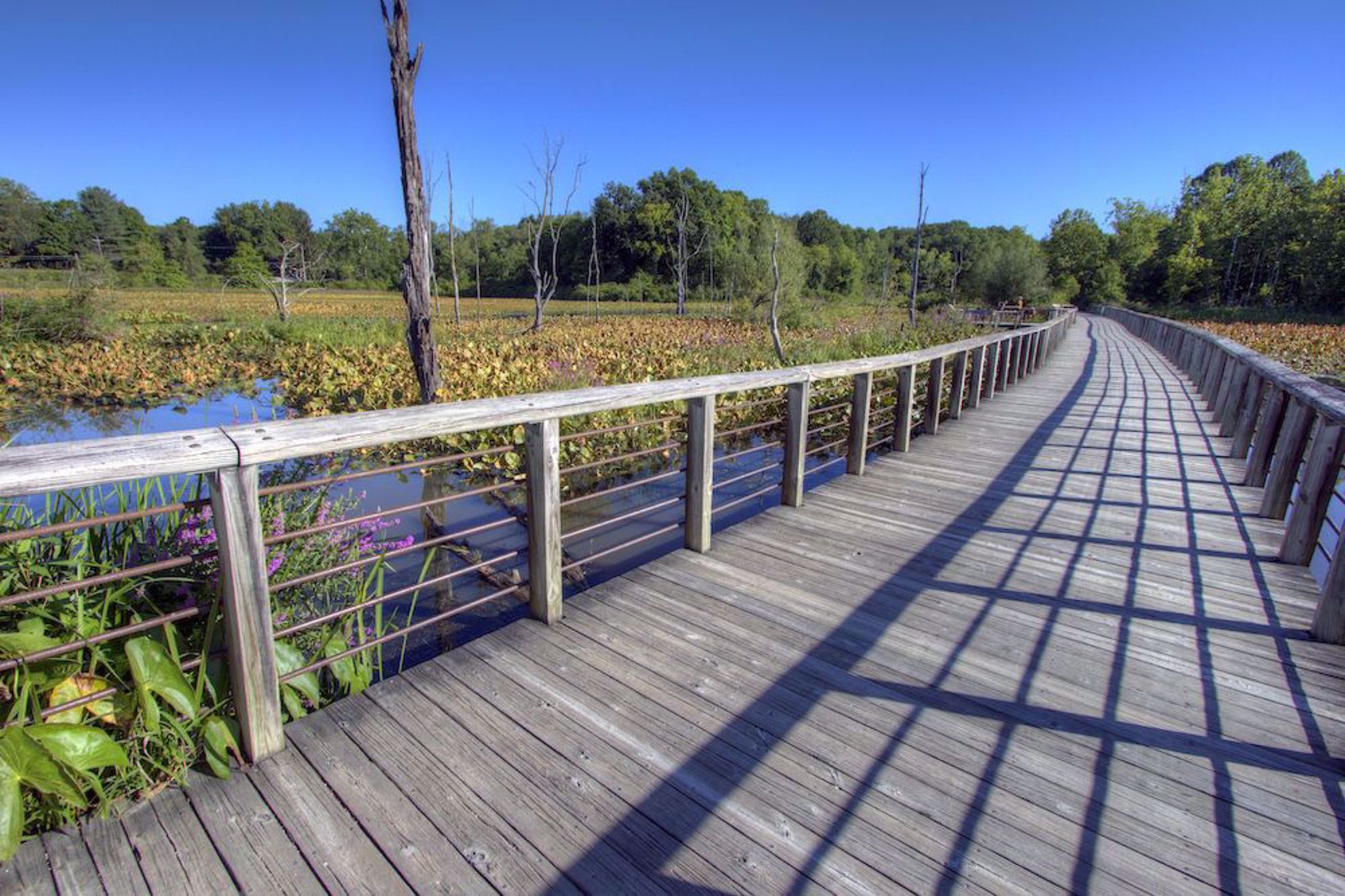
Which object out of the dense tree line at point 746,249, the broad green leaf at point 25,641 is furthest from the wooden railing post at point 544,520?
the dense tree line at point 746,249

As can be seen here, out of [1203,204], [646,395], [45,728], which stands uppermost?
[1203,204]

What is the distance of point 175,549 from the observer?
2.45 m

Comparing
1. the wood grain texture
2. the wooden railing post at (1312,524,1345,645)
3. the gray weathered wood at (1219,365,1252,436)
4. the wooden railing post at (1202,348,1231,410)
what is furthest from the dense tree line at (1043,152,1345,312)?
the wooden railing post at (1312,524,1345,645)

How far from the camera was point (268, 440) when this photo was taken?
1.75 meters

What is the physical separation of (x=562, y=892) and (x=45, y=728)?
1.31 meters

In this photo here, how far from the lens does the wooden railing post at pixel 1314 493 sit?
3088 millimetres

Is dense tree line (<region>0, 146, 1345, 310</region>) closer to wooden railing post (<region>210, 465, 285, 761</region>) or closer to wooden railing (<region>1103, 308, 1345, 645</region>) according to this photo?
wooden railing (<region>1103, 308, 1345, 645</region>)

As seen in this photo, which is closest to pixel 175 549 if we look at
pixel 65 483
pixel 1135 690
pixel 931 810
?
pixel 65 483

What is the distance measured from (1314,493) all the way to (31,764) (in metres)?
5.04

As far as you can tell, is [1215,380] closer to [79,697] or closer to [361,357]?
[79,697]

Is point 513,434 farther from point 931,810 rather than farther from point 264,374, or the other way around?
point 264,374

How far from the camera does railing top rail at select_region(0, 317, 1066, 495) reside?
141 cm

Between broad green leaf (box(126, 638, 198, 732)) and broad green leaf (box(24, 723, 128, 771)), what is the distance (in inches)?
3.9

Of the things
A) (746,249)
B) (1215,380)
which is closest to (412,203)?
(1215,380)
